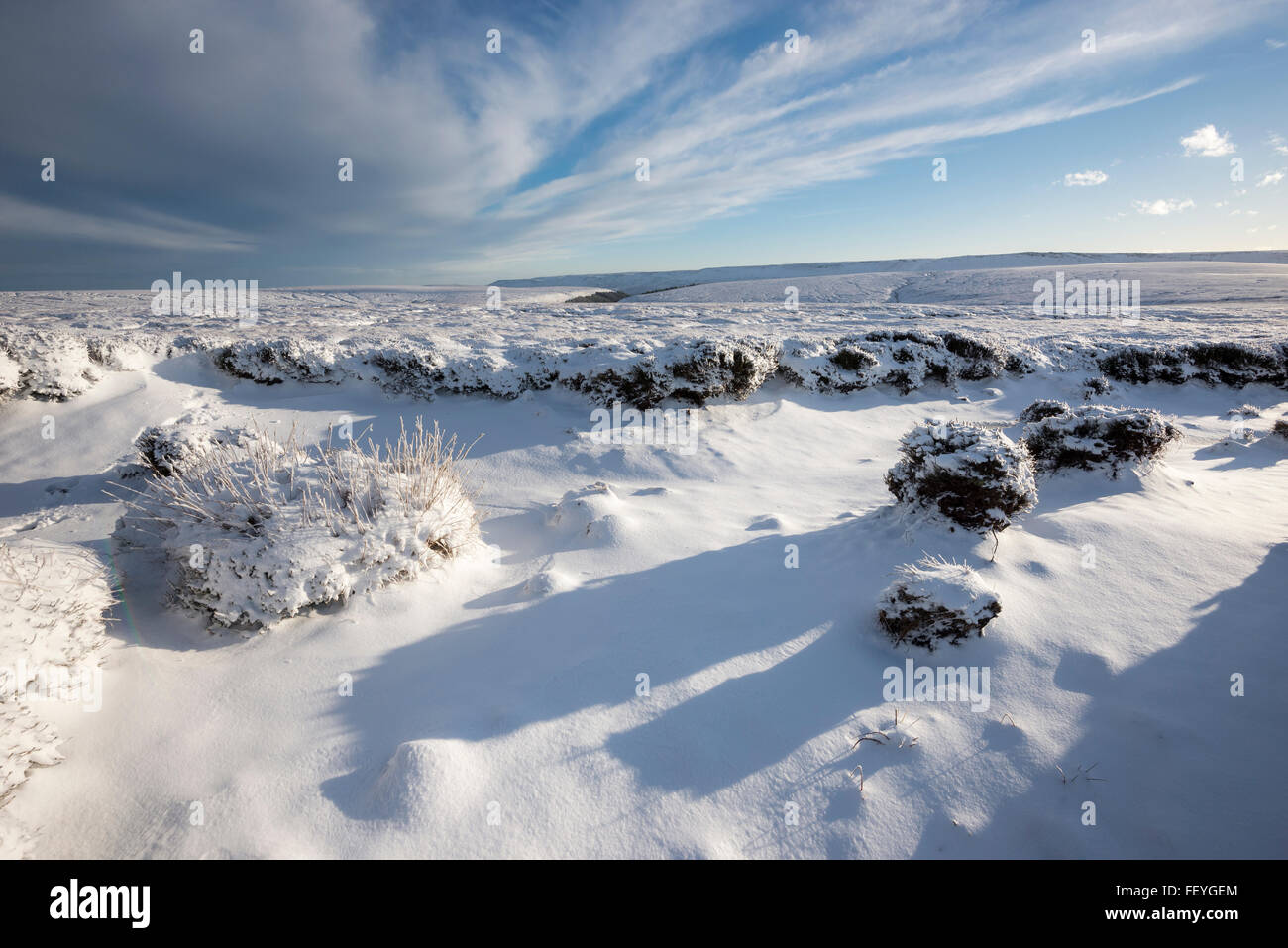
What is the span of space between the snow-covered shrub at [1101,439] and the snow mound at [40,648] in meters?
8.48

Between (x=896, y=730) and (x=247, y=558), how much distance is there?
14.4 ft

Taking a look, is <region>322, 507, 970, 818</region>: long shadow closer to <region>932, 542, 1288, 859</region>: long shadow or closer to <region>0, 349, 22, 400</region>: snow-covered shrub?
<region>932, 542, 1288, 859</region>: long shadow

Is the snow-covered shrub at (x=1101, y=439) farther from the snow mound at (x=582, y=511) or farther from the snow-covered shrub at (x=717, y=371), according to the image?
the snow mound at (x=582, y=511)

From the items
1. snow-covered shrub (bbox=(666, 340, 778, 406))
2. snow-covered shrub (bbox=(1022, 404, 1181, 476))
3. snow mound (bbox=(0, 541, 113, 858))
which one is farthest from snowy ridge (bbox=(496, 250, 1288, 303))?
snow mound (bbox=(0, 541, 113, 858))

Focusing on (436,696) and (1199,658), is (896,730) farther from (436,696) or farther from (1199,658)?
(436,696)

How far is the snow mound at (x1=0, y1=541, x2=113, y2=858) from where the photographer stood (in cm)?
249

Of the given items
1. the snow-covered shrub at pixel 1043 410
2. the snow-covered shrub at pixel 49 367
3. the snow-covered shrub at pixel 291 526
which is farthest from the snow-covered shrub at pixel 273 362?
the snow-covered shrub at pixel 1043 410

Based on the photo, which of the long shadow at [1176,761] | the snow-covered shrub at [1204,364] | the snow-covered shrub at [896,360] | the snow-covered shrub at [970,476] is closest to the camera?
the long shadow at [1176,761]

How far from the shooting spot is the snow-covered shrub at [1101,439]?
19.1ft

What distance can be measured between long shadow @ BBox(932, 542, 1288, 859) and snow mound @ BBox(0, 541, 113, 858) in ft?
14.4

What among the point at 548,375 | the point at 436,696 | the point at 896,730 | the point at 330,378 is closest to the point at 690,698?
the point at 896,730

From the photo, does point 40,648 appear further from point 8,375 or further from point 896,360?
point 896,360

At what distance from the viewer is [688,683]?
3320mm

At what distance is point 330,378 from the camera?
344 inches
